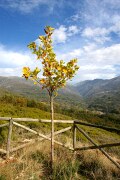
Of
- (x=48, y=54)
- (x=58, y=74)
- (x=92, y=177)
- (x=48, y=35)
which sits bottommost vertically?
(x=92, y=177)

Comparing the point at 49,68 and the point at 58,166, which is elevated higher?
the point at 49,68

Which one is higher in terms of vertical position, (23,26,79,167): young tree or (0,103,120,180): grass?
(23,26,79,167): young tree

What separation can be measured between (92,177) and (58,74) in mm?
3059

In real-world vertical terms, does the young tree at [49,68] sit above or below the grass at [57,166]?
above

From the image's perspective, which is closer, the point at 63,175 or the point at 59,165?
the point at 63,175

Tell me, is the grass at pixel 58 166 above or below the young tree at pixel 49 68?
below

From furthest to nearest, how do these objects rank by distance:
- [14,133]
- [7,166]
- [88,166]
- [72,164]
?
[14,133] → [88,166] → [72,164] → [7,166]

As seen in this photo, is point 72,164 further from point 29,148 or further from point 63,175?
point 29,148

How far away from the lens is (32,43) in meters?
6.45

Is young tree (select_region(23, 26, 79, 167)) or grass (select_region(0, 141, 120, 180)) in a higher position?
young tree (select_region(23, 26, 79, 167))

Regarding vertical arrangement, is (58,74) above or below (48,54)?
below

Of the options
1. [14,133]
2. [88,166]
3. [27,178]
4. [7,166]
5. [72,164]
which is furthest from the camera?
[14,133]

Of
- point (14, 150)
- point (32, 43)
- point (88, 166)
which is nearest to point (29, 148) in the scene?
point (14, 150)

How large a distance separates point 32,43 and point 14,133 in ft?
16.3
